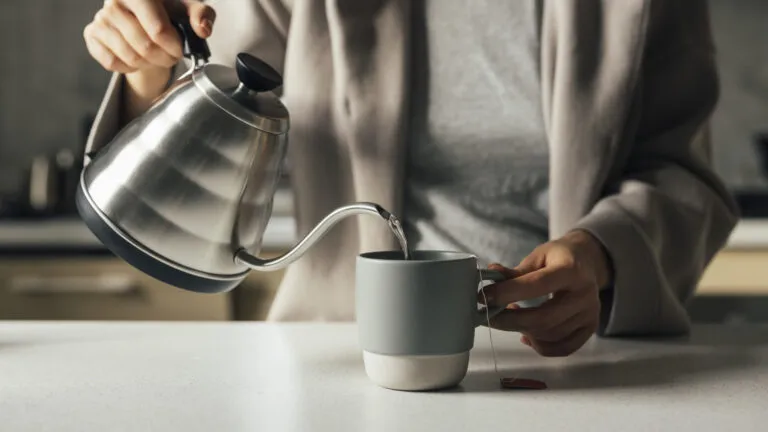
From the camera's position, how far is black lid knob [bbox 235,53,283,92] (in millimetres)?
651

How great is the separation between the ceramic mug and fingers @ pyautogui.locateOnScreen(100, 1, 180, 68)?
0.92 feet

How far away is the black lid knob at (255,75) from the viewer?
2.14 ft

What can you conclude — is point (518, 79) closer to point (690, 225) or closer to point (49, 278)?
point (690, 225)

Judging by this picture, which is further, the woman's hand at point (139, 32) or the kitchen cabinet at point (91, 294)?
the kitchen cabinet at point (91, 294)

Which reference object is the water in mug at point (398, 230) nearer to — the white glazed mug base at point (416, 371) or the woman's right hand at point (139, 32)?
the white glazed mug base at point (416, 371)

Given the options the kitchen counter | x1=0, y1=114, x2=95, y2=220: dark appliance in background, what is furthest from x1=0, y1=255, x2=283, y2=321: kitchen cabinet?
the kitchen counter

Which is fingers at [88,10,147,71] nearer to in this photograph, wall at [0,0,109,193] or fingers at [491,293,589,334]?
fingers at [491,293,589,334]

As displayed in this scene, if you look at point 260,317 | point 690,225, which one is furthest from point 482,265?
point 260,317

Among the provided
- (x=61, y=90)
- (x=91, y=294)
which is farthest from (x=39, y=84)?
(x=91, y=294)

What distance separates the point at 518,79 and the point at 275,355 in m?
0.46

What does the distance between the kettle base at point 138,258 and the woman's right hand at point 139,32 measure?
15 cm

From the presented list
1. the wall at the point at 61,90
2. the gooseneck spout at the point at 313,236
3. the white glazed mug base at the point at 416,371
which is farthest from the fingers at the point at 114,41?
the wall at the point at 61,90

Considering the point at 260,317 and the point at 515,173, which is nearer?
the point at 515,173

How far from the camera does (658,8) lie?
0.97m
